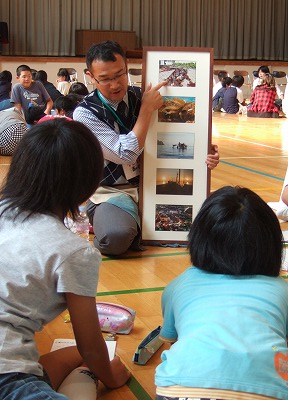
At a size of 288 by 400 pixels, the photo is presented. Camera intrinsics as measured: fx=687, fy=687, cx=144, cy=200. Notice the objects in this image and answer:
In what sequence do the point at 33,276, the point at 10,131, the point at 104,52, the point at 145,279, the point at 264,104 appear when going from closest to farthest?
the point at 33,276, the point at 145,279, the point at 104,52, the point at 10,131, the point at 264,104

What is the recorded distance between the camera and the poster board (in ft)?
11.6

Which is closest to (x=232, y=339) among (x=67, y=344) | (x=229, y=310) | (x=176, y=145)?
(x=229, y=310)

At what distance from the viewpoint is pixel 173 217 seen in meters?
3.68

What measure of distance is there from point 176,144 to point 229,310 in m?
2.11

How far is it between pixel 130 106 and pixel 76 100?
267 centimetres

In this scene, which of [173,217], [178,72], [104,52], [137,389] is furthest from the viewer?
[173,217]

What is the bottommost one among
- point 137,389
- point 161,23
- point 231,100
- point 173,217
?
point 137,389

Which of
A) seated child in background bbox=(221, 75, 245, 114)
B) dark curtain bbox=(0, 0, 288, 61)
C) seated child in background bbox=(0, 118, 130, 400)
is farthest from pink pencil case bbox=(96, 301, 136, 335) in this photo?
dark curtain bbox=(0, 0, 288, 61)

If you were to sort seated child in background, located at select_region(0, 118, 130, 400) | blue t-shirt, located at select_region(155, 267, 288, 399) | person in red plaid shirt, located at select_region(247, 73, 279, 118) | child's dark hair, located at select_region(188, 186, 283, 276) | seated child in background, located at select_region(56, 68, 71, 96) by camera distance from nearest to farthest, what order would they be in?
1. blue t-shirt, located at select_region(155, 267, 288, 399)
2. seated child in background, located at select_region(0, 118, 130, 400)
3. child's dark hair, located at select_region(188, 186, 283, 276)
4. seated child in background, located at select_region(56, 68, 71, 96)
5. person in red plaid shirt, located at select_region(247, 73, 279, 118)

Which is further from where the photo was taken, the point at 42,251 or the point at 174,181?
the point at 174,181

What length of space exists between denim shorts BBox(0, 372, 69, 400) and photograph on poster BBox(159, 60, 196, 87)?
2.25 m

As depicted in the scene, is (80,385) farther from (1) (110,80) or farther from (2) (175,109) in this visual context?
(2) (175,109)

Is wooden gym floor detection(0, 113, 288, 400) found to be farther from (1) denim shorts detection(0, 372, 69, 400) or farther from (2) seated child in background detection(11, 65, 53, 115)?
(2) seated child in background detection(11, 65, 53, 115)

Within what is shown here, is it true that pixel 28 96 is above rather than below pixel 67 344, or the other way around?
above
